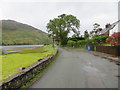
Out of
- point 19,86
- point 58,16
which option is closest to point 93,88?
point 19,86

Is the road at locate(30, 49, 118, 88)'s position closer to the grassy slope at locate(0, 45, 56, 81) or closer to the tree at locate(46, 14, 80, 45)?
the grassy slope at locate(0, 45, 56, 81)

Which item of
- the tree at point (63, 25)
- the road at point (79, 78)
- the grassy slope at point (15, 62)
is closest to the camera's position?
the road at point (79, 78)

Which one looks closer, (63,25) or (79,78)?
(79,78)

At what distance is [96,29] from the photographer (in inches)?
2135

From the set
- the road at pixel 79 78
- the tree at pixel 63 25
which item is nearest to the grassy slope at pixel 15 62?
the road at pixel 79 78

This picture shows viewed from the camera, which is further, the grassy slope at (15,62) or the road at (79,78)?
the grassy slope at (15,62)

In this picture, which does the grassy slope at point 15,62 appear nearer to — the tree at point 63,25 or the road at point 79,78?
the road at point 79,78

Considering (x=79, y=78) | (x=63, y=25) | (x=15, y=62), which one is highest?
(x=63, y=25)

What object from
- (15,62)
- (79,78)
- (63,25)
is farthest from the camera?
(63,25)

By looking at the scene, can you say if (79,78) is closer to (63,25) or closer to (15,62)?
(15,62)

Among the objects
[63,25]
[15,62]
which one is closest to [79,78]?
[15,62]

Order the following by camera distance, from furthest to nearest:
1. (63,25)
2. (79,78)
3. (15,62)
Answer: (63,25), (15,62), (79,78)

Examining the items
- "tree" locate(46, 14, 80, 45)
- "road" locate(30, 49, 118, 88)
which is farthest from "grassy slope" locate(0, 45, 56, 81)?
"tree" locate(46, 14, 80, 45)

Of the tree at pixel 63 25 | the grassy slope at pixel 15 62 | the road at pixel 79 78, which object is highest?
the tree at pixel 63 25
